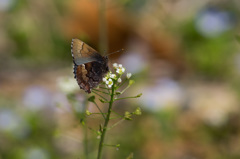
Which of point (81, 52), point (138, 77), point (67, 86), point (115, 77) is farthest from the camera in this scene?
point (138, 77)

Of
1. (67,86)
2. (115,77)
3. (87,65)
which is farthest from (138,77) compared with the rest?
(115,77)

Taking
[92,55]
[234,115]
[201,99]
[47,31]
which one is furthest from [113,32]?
[92,55]

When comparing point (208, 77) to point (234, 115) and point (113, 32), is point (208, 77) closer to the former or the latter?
point (234, 115)

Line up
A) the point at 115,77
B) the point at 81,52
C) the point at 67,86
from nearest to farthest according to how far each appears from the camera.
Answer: the point at 115,77 → the point at 81,52 → the point at 67,86

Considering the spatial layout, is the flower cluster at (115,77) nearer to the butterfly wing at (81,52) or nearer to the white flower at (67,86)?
the butterfly wing at (81,52)

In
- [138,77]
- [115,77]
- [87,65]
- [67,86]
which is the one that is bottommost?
[138,77]

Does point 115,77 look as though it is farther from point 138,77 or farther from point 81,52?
point 138,77

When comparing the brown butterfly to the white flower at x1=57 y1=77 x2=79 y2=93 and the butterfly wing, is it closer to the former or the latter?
the butterfly wing
